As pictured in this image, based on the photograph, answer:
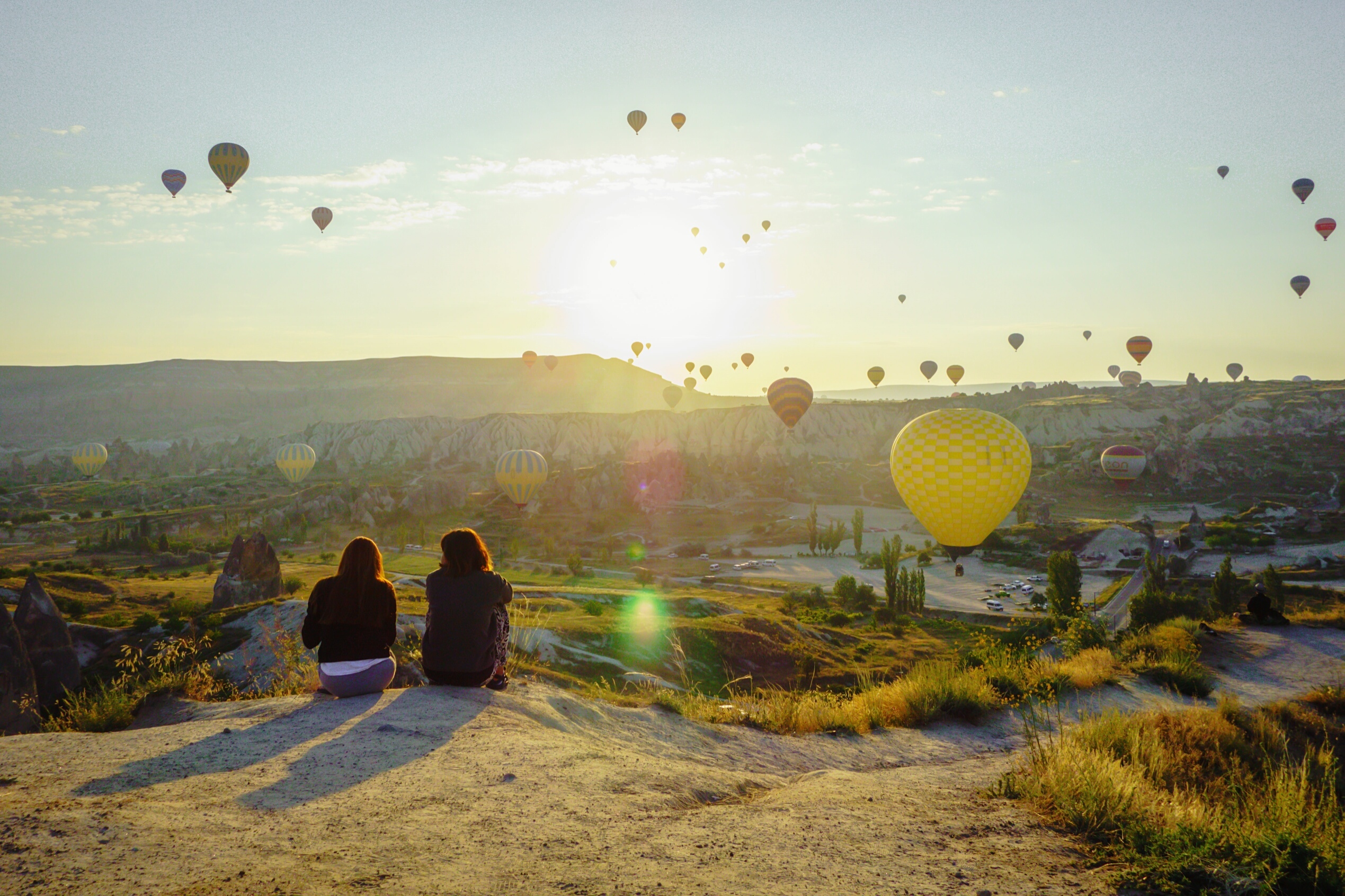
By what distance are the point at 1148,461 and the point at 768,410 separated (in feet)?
203

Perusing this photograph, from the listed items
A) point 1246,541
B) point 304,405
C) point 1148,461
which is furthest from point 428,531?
point 304,405

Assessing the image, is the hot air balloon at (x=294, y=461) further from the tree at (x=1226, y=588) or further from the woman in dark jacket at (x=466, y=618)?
the woman in dark jacket at (x=466, y=618)

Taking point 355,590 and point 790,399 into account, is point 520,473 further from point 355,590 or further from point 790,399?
point 355,590

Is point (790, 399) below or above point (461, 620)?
above

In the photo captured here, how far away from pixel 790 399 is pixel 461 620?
50.6 metres

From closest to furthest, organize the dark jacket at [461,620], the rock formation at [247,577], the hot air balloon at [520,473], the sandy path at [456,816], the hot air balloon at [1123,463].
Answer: the sandy path at [456,816], the dark jacket at [461,620], the rock formation at [247,577], the hot air balloon at [520,473], the hot air balloon at [1123,463]

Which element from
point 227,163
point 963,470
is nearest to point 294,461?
point 227,163

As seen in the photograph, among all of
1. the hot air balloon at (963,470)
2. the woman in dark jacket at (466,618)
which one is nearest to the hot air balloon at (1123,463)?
the hot air balloon at (963,470)

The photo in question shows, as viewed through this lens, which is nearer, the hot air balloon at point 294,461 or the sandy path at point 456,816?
the sandy path at point 456,816

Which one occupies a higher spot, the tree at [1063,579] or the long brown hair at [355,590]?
the long brown hair at [355,590]

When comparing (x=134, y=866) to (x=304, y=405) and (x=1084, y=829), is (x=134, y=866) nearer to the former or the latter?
(x=1084, y=829)

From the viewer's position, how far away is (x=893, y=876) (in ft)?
13.7

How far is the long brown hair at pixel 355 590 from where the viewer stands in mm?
6434

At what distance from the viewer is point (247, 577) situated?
28656 millimetres
